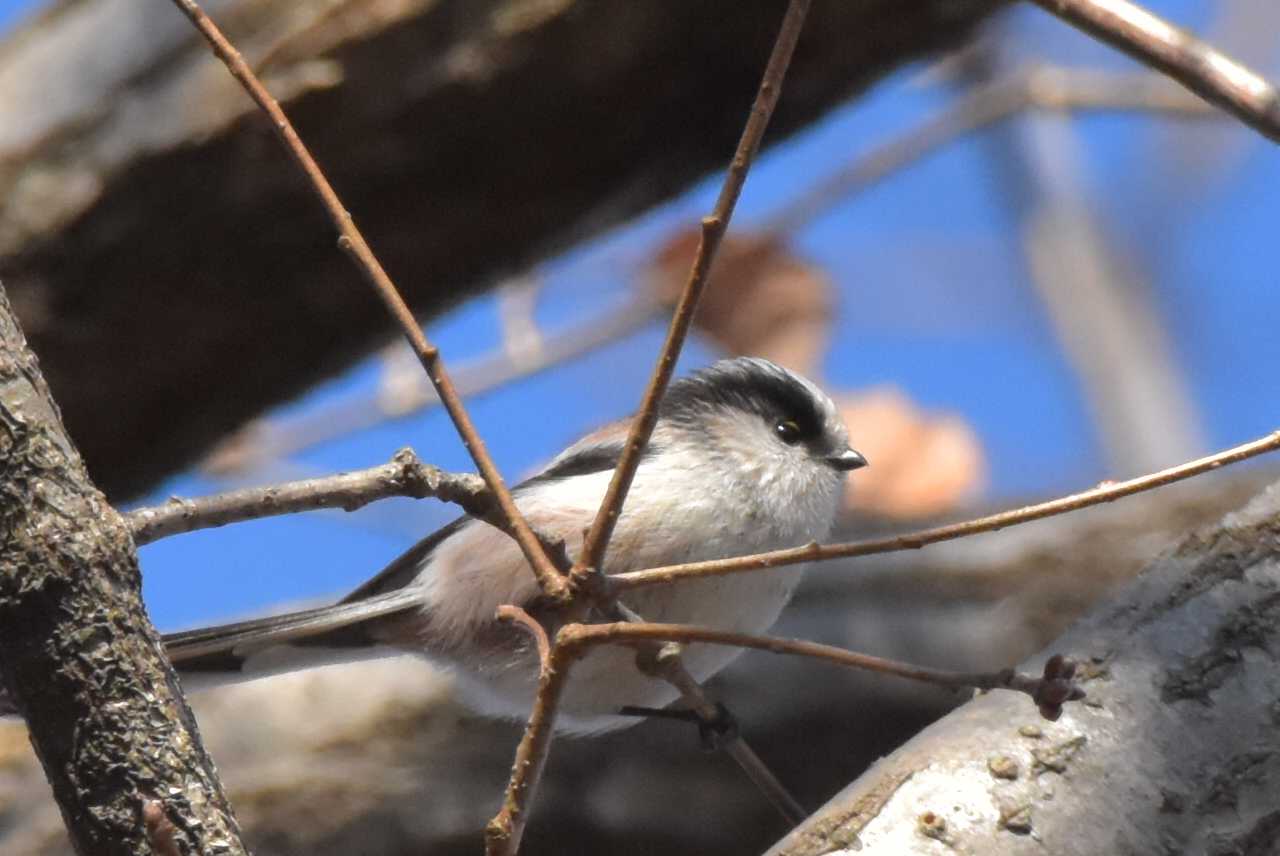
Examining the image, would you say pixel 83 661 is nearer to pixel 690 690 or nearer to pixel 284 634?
pixel 690 690

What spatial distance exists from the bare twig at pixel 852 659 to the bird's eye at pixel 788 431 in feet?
5.09

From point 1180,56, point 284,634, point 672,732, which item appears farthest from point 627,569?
point 1180,56

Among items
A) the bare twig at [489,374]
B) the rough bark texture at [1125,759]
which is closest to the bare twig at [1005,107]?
the bare twig at [489,374]

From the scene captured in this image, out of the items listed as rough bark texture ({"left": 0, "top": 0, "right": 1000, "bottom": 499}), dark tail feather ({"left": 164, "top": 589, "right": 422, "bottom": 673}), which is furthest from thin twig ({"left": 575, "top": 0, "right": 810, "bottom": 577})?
rough bark texture ({"left": 0, "top": 0, "right": 1000, "bottom": 499})

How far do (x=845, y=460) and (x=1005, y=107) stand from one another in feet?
6.32

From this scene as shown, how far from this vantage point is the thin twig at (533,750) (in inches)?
48.1

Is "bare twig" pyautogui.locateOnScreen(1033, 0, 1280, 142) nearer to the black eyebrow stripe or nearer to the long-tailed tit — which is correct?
the long-tailed tit

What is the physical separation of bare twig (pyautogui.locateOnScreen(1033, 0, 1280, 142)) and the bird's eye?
146 cm

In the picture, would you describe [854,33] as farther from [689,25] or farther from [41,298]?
[41,298]

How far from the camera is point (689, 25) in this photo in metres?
2.83

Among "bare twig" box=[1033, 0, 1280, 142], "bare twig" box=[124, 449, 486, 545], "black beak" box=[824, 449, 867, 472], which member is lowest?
"bare twig" box=[124, 449, 486, 545]

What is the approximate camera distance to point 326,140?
9.26 ft

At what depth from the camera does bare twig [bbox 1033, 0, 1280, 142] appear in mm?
1256

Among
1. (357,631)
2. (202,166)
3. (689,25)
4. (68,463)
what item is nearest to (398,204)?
(202,166)
